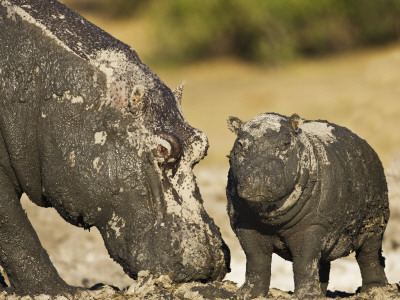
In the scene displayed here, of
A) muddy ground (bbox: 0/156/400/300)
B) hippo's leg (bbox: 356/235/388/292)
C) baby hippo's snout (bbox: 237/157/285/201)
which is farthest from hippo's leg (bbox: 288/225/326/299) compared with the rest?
muddy ground (bbox: 0/156/400/300)

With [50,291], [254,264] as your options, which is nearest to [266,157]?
[254,264]

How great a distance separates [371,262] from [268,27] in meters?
23.0

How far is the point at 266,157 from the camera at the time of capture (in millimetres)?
6195

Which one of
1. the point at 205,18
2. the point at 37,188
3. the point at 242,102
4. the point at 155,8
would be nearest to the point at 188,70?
the point at 205,18

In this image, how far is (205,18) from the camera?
31.0 m

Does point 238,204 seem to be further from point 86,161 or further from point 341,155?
point 86,161

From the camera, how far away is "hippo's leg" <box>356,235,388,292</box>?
7484mm

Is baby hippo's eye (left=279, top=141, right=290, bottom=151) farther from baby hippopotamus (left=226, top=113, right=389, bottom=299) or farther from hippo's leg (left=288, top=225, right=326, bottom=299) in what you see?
hippo's leg (left=288, top=225, right=326, bottom=299)

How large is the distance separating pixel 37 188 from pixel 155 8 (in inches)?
1062

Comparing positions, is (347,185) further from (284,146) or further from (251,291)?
(251,291)

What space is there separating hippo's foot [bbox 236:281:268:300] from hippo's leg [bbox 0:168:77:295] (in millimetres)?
1465

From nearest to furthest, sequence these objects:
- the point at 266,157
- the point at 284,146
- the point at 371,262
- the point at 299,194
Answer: the point at 266,157 → the point at 284,146 → the point at 299,194 → the point at 371,262

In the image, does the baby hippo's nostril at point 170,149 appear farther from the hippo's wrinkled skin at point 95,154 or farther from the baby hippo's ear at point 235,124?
the baby hippo's ear at point 235,124

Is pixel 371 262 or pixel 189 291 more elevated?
pixel 371 262
